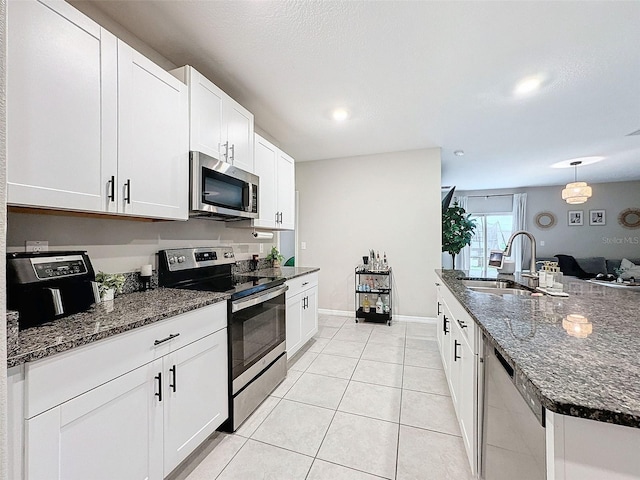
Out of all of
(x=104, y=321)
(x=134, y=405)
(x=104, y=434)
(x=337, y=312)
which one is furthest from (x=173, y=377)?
(x=337, y=312)

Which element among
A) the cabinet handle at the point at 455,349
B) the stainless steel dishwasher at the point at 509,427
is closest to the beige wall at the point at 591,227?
the cabinet handle at the point at 455,349

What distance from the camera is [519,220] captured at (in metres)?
6.79

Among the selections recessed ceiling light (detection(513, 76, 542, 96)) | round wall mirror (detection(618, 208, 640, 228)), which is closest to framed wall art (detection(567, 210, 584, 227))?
round wall mirror (detection(618, 208, 640, 228))

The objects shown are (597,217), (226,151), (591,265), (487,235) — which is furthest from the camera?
(487,235)

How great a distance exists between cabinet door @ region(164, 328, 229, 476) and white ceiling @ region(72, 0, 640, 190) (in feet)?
6.33

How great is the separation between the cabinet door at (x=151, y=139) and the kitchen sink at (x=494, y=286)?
224 cm

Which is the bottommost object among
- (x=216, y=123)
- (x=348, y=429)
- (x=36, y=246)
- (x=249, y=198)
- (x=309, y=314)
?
(x=348, y=429)

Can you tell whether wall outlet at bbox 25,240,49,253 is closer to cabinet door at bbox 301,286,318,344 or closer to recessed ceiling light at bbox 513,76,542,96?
cabinet door at bbox 301,286,318,344

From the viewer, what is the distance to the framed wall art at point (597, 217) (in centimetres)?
630

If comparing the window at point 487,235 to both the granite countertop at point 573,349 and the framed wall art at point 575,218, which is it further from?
the granite countertop at point 573,349

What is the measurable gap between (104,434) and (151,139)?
4.70 ft

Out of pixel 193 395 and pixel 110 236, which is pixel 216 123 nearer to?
pixel 110 236

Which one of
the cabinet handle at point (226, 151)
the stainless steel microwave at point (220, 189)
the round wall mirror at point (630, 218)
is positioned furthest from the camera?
the round wall mirror at point (630, 218)

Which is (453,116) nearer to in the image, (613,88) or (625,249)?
(613,88)
